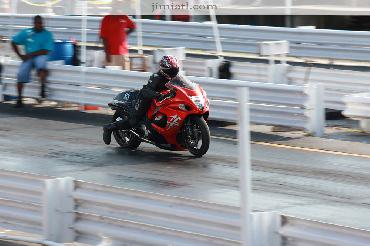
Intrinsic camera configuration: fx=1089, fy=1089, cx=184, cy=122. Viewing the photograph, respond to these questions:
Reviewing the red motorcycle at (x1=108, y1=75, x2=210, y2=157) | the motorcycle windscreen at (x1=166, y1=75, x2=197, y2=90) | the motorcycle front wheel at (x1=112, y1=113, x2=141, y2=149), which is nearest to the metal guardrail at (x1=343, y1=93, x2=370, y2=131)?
the red motorcycle at (x1=108, y1=75, x2=210, y2=157)

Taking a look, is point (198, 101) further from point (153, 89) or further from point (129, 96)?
point (129, 96)

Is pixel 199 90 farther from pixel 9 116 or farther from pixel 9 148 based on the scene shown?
pixel 9 116

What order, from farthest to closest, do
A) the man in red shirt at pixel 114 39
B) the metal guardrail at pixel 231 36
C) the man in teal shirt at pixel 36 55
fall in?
the metal guardrail at pixel 231 36 < the man in red shirt at pixel 114 39 < the man in teal shirt at pixel 36 55

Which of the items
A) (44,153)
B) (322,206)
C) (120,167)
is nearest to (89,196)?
(322,206)

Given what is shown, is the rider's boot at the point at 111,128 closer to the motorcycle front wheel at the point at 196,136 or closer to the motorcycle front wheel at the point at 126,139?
the motorcycle front wheel at the point at 126,139

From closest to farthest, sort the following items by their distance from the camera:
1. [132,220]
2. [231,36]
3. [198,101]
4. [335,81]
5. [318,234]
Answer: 1. [318,234]
2. [132,220]
3. [198,101]
4. [335,81]
5. [231,36]

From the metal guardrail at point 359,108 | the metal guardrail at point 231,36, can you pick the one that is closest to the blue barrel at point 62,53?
the metal guardrail at point 231,36

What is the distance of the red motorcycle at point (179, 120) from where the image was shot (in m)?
14.4

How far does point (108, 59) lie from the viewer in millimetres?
20500

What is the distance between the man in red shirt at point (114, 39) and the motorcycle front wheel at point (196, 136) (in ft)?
20.1

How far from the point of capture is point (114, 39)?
2048cm

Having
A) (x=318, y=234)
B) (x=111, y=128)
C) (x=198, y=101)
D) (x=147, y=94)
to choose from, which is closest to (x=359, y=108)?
(x=198, y=101)

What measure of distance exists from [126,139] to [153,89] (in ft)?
3.38

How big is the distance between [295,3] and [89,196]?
559 inches
